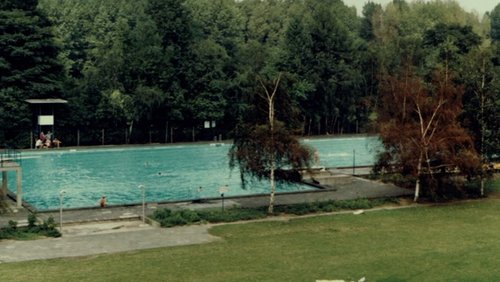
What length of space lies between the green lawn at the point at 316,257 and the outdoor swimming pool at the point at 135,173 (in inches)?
471

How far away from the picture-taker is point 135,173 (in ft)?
145

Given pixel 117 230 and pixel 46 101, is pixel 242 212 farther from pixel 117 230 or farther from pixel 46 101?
pixel 46 101

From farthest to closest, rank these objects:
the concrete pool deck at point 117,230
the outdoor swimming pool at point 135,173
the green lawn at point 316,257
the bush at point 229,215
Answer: the outdoor swimming pool at point 135,173 → the bush at point 229,215 → the concrete pool deck at point 117,230 → the green lawn at point 316,257

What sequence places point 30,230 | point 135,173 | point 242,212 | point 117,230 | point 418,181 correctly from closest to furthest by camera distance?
point 30,230, point 117,230, point 242,212, point 418,181, point 135,173

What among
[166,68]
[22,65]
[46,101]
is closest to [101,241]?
[46,101]

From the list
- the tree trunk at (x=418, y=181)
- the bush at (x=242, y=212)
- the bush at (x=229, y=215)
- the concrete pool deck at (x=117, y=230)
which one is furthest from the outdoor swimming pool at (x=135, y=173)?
the bush at (x=229, y=215)

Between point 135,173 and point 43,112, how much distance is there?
54.1 feet

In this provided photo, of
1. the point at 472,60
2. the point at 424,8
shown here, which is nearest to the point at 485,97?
the point at 472,60

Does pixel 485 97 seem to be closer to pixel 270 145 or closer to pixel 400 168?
pixel 400 168

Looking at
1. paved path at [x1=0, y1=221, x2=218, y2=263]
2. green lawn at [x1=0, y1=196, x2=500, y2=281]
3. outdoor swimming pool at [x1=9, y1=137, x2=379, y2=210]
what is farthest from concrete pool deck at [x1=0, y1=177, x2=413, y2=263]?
outdoor swimming pool at [x1=9, y1=137, x2=379, y2=210]

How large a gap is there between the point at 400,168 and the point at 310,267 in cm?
1386

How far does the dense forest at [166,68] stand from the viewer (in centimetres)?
5575

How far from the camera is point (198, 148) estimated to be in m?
57.4

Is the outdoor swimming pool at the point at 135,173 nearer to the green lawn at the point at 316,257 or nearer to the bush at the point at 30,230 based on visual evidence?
the bush at the point at 30,230
